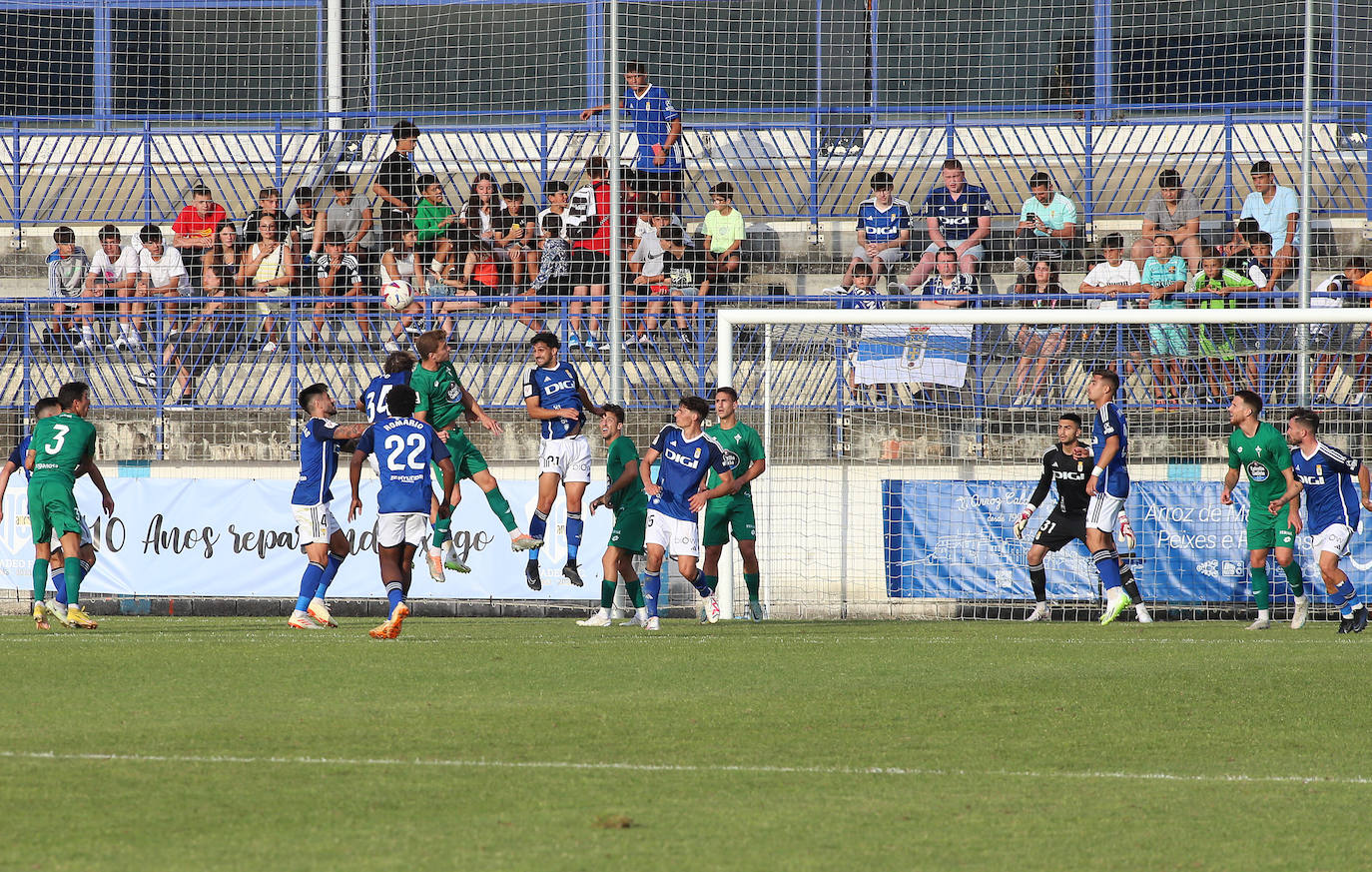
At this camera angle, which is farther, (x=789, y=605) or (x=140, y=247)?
(x=140, y=247)

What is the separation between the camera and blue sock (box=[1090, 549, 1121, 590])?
1548 cm

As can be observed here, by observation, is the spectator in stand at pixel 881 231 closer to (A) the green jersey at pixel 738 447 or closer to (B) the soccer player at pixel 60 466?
(A) the green jersey at pixel 738 447

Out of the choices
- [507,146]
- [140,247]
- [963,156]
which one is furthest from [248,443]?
[963,156]

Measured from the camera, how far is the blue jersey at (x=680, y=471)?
46.1 ft

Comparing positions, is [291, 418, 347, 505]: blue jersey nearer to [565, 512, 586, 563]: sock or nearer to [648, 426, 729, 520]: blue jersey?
[648, 426, 729, 520]: blue jersey

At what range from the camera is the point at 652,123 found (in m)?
20.1

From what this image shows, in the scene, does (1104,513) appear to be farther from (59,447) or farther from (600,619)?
(59,447)

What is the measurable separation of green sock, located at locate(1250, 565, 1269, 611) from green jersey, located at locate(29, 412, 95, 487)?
32.4ft

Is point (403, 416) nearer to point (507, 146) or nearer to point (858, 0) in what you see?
point (507, 146)

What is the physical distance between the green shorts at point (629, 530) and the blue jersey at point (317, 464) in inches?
98.1

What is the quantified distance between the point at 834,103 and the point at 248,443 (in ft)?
28.7

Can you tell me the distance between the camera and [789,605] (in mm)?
16438

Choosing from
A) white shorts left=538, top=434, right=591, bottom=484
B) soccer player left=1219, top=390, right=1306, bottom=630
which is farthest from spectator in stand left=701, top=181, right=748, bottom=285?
soccer player left=1219, top=390, right=1306, bottom=630

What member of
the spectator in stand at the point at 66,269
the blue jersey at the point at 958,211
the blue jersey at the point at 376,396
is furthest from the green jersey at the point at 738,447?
the spectator in stand at the point at 66,269
